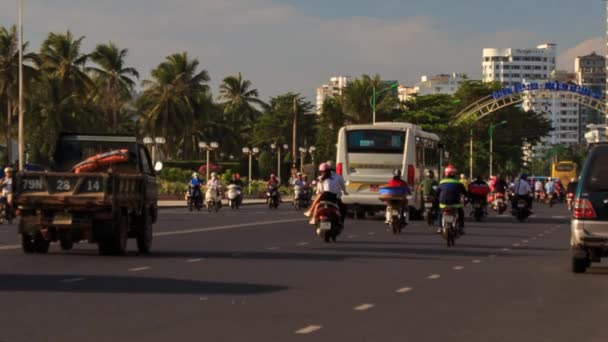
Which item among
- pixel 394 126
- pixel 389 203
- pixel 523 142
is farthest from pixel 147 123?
pixel 389 203

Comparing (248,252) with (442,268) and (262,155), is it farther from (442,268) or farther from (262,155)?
(262,155)

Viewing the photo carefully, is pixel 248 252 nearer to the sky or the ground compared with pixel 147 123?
nearer to the ground

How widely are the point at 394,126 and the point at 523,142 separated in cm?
9412

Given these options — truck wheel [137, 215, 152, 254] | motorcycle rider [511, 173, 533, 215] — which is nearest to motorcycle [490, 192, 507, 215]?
motorcycle rider [511, 173, 533, 215]

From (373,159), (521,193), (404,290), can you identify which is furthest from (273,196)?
(404,290)

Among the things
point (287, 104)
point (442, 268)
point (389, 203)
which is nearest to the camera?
point (442, 268)

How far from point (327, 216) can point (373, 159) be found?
15.0 metres

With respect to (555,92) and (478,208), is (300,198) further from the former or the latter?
(555,92)

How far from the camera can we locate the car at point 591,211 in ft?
59.2

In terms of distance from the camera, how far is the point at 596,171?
1850cm

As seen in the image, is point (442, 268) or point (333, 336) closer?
point (333, 336)

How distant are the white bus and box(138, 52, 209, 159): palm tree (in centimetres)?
6033

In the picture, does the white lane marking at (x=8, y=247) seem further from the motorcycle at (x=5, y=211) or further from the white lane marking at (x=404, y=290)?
the motorcycle at (x=5, y=211)

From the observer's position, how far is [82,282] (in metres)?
16.2
